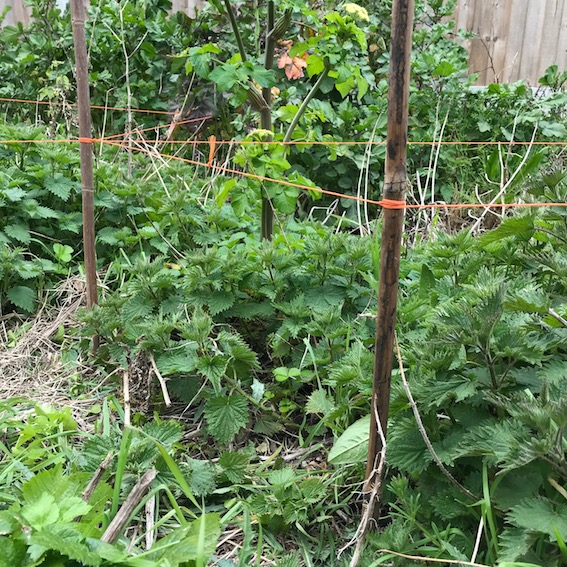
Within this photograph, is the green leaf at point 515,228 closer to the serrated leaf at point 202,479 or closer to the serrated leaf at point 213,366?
the serrated leaf at point 213,366

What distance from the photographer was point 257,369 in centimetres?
199

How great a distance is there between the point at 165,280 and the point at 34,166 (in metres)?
1.22

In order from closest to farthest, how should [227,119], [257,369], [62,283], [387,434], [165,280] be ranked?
[387,434], [257,369], [165,280], [62,283], [227,119]

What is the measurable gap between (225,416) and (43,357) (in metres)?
1.01

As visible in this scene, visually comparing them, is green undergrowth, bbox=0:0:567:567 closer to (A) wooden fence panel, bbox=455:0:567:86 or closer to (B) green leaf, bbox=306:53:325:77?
(B) green leaf, bbox=306:53:325:77

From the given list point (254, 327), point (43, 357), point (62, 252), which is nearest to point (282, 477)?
point (254, 327)

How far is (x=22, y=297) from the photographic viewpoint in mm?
2590

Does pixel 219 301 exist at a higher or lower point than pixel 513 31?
lower

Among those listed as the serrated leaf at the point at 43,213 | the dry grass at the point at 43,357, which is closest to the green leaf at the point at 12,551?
the dry grass at the point at 43,357

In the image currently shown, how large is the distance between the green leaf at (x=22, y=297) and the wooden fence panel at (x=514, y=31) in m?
→ 4.45

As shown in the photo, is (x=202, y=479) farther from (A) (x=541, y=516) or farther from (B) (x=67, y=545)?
(A) (x=541, y=516)

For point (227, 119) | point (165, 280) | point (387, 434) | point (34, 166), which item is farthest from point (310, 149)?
point (387, 434)

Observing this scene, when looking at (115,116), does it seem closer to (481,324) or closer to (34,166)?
(34,166)

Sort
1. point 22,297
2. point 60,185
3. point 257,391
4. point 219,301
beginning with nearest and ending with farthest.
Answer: point 257,391, point 219,301, point 22,297, point 60,185
